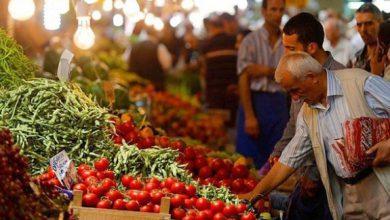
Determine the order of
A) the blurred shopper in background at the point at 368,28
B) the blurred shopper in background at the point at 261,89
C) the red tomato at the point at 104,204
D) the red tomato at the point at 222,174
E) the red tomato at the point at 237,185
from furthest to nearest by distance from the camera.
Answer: the blurred shopper in background at the point at 261,89 < the blurred shopper in background at the point at 368,28 < the red tomato at the point at 222,174 < the red tomato at the point at 237,185 < the red tomato at the point at 104,204

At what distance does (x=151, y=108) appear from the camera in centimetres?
1338

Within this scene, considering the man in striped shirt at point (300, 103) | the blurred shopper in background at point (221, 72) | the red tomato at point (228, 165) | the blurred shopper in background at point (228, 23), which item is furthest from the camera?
the blurred shopper in background at point (228, 23)

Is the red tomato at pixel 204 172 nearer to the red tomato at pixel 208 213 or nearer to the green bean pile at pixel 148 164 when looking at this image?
the green bean pile at pixel 148 164

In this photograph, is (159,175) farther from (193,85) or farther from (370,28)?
(193,85)

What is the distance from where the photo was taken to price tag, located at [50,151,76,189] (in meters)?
5.39

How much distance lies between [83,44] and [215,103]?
5356 mm

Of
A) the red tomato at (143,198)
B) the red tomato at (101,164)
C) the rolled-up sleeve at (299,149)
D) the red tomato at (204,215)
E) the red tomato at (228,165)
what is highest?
the rolled-up sleeve at (299,149)

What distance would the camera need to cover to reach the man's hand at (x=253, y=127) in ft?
32.1

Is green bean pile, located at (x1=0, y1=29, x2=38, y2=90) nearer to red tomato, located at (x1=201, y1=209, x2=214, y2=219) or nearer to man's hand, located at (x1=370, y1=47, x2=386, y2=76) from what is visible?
red tomato, located at (x1=201, y1=209, x2=214, y2=219)

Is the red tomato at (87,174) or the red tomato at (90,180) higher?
the red tomato at (87,174)

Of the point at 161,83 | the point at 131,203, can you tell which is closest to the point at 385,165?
the point at 131,203

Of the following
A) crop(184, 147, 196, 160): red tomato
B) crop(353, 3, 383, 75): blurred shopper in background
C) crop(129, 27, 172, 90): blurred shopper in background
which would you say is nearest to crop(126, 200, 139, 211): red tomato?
crop(184, 147, 196, 160): red tomato

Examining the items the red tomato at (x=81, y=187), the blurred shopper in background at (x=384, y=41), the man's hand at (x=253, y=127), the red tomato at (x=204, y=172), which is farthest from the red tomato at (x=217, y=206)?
the man's hand at (x=253, y=127)

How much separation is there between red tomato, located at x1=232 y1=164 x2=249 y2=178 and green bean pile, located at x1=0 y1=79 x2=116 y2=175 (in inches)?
58.6
